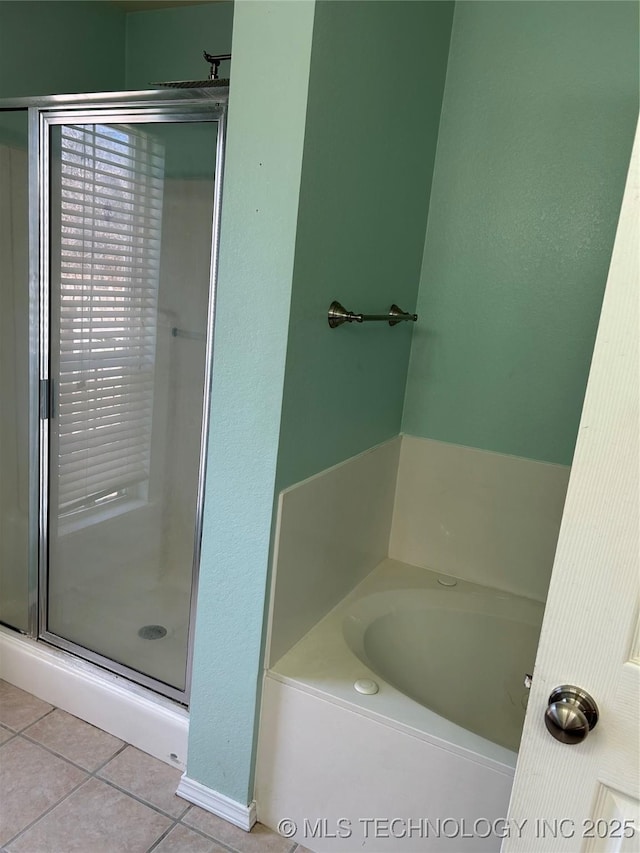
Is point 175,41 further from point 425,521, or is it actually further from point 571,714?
point 571,714

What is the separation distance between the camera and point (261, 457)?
1.44 m

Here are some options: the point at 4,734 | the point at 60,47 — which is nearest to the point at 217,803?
the point at 4,734

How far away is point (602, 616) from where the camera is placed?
0.84 m

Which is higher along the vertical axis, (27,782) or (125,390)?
(125,390)

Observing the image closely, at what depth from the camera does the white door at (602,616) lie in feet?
2.60

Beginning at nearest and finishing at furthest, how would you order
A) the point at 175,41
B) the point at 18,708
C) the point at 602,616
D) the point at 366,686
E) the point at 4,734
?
the point at 602,616
the point at 366,686
the point at 4,734
the point at 18,708
the point at 175,41

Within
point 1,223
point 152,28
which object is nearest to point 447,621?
point 1,223

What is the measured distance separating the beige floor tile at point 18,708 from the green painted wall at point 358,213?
3.91ft

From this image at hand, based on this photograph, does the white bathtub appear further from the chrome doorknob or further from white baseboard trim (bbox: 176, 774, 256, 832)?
the chrome doorknob

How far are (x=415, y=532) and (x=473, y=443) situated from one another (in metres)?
0.37

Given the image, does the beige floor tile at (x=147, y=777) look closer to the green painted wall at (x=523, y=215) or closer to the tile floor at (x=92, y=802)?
the tile floor at (x=92, y=802)

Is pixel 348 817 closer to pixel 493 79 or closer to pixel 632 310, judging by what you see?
pixel 632 310

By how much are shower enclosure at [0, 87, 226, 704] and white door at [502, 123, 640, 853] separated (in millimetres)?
1084

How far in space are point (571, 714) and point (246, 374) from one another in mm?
902
